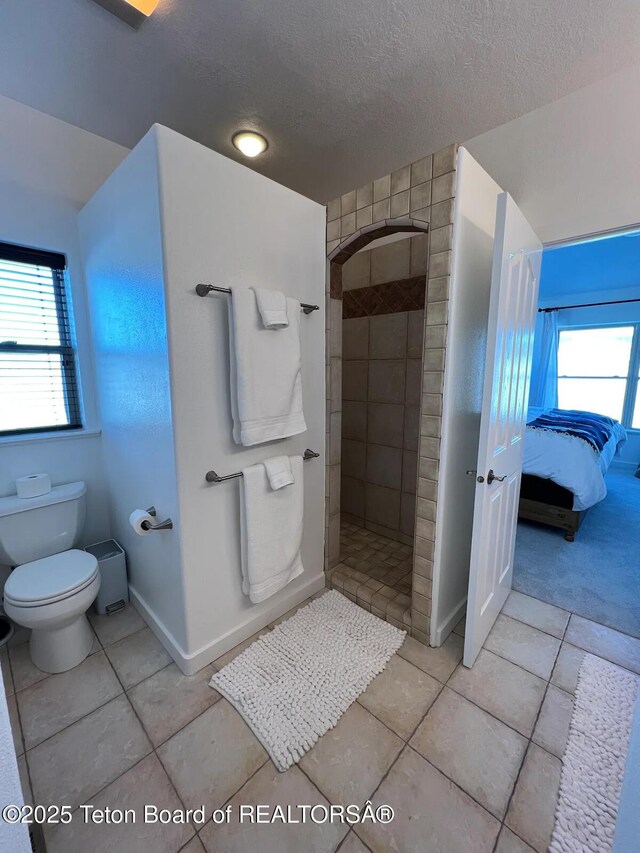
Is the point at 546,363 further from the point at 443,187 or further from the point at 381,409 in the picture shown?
the point at 443,187

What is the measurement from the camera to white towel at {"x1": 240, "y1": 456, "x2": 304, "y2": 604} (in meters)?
1.62

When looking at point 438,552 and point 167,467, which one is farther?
point 438,552

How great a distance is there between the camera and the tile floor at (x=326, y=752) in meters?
1.05

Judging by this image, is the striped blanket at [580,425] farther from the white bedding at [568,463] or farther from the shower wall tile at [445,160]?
the shower wall tile at [445,160]

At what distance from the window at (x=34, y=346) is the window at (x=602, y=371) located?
632cm

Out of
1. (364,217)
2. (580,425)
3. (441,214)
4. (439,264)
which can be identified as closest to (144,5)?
(364,217)

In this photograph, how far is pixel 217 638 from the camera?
1661 millimetres

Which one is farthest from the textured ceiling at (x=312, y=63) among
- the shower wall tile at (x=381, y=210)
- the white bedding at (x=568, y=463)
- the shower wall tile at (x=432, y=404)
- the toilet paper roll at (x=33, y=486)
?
the white bedding at (x=568, y=463)

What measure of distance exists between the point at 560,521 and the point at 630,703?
1625 millimetres

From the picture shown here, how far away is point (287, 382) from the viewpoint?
1652mm

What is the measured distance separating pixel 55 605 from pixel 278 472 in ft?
3.56

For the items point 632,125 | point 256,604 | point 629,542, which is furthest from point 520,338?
point 629,542

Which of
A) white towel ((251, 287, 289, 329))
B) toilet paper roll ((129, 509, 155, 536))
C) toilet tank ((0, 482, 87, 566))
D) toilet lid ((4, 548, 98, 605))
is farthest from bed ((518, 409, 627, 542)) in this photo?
toilet tank ((0, 482, 87, 566))

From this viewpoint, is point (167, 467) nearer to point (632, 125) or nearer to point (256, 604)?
point (256, 604)
